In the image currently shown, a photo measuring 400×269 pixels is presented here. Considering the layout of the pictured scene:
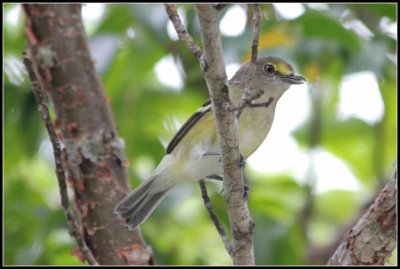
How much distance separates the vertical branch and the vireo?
124cm

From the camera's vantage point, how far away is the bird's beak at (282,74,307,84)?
4.85 metres

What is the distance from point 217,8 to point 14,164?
3.74 m

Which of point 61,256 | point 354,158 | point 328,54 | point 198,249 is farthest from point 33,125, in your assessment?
point 354,158

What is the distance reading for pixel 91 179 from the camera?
464 cm

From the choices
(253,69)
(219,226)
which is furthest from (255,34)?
(219,226)

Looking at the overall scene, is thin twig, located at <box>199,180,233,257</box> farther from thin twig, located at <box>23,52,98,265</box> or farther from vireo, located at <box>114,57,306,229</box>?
vireo, located at <box>114,57,306,229</box>

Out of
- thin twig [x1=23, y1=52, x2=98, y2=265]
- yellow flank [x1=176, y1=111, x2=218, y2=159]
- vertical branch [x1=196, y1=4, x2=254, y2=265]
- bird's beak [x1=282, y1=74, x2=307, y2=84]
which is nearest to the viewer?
vertical branch [x1=196, y1=4, x2=254, y2=265]

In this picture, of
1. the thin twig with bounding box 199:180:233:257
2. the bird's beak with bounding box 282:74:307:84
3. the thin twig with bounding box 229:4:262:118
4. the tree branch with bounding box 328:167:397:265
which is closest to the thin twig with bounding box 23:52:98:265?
the thin twig with bounding box 199:180:233:257

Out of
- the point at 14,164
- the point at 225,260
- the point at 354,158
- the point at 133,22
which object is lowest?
the point at 225,260

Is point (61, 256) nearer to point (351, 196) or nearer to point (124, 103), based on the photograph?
point (124, 103)

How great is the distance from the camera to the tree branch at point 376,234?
332cm

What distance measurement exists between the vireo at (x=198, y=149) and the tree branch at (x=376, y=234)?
1.26 meters

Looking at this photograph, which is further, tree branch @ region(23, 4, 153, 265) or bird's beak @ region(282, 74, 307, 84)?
bird's beak @ region(282, 74, 307, 84)

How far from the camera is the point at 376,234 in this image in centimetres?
335
